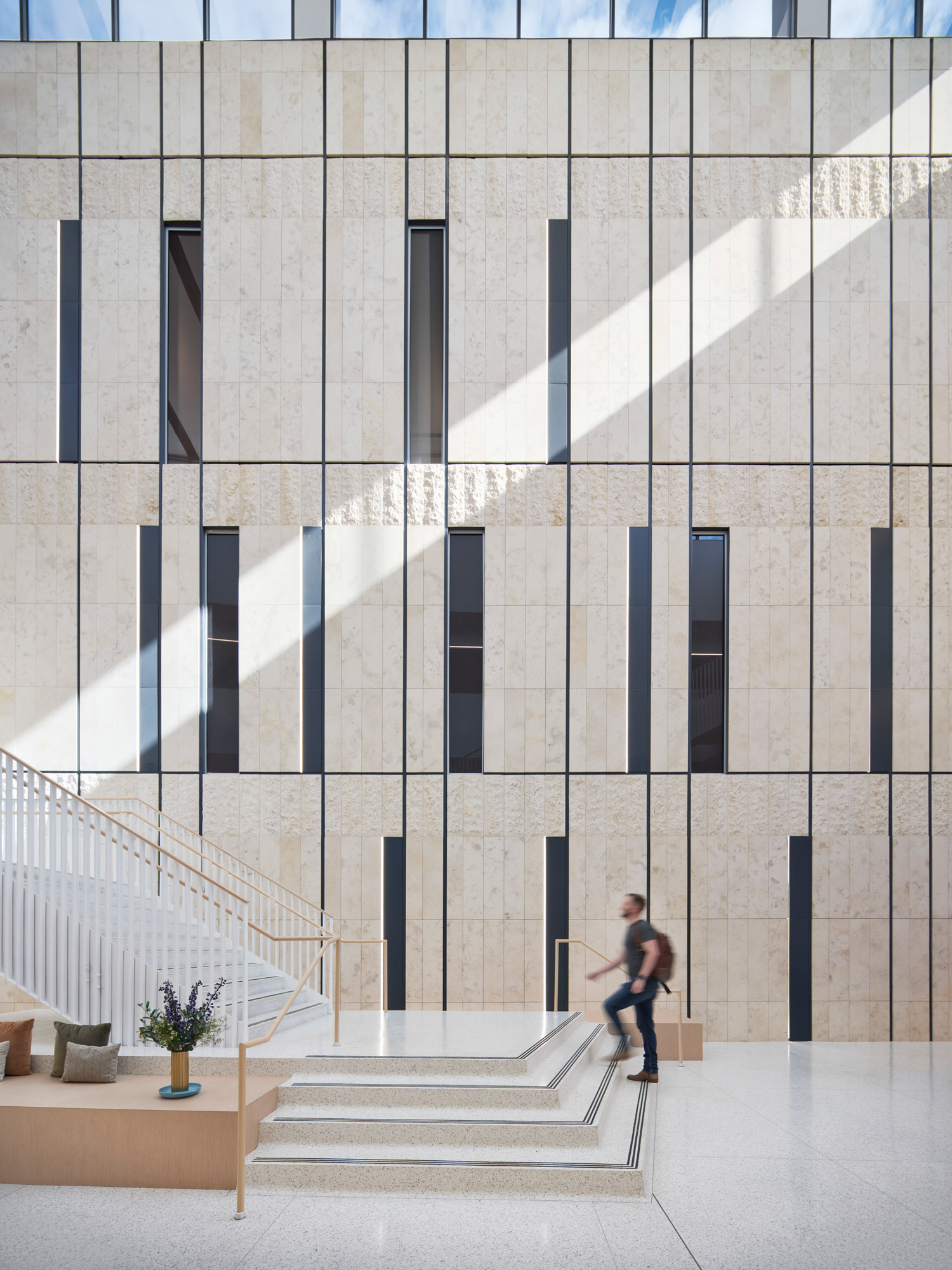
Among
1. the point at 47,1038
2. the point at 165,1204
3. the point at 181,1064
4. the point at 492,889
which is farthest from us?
the point at 492,889

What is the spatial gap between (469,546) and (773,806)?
5434mm

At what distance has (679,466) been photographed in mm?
11586

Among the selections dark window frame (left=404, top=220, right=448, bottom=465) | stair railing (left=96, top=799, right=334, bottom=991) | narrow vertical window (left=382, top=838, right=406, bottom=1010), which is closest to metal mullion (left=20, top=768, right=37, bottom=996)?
stair railing (left=96, top=799, right=334, bottom=991)

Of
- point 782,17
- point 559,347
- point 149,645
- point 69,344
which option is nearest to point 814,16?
point 782,17

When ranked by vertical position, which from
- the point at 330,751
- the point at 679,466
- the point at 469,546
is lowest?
the point at 330,751

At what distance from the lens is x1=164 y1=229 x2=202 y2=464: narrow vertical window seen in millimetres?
11625

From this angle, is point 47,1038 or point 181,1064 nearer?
point 181,1064

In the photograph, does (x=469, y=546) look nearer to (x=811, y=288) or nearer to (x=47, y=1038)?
(x=811, y=288)

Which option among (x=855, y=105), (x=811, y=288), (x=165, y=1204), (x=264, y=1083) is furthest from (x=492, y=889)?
(x=855, y=105)

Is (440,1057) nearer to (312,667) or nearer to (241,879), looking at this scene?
(241,879)

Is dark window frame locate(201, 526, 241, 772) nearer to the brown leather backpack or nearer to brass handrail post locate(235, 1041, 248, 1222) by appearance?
brass handrail post locate(235, 1041, 248, 1222)

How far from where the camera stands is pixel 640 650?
1143cm

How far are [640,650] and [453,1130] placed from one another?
261 inches

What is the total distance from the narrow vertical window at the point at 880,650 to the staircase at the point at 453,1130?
6037mm
